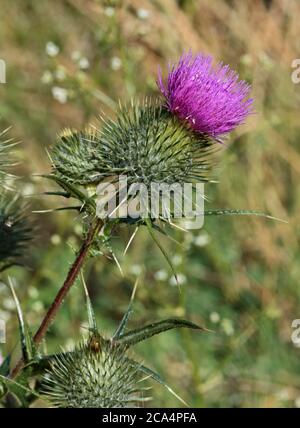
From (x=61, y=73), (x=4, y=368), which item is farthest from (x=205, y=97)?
(x=61, y=73)

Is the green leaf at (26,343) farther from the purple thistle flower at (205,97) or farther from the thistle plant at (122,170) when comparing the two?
the purple thistle flower at (205,97)

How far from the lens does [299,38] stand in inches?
227

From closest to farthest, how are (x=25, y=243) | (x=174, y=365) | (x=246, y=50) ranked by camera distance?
(x=25, y=243), (x=174, y=365), (x=246, y=50)

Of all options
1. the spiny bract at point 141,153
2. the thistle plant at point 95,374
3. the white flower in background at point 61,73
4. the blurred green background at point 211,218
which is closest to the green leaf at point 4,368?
the thistle plant at point 95,374

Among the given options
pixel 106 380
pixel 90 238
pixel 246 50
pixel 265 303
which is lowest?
pixel 106 380

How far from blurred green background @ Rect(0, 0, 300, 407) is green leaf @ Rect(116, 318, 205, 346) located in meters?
2.05

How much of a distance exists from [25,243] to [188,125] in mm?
1056

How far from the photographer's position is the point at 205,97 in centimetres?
266

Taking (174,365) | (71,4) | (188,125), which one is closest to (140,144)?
(188,125)

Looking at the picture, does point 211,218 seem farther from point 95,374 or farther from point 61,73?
point 95,374

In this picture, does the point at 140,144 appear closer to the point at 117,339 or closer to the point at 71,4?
the point at 117,339

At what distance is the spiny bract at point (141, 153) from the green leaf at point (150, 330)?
1.87 ft

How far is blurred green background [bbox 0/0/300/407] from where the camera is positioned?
485 centimetres

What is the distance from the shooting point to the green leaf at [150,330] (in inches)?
91.3
